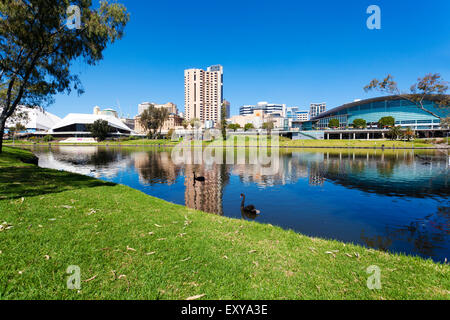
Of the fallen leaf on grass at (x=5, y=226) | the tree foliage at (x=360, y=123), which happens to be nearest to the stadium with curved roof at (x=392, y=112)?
the tree foliage at (x=360, y=123)

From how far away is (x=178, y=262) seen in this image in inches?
223

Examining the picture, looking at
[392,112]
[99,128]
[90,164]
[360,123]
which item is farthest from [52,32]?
[392,112]

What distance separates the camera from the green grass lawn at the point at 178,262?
15.1ft

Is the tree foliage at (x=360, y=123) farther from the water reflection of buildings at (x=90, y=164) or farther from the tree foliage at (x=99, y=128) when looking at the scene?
the tree foliage at (x=99, y=128)

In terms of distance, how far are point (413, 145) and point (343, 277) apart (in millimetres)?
113527

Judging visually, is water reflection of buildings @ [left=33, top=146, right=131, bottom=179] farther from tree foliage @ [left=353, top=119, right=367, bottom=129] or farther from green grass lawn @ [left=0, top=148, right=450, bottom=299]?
tree foliage @ [left=353, top=119, right=367, bottom=129]

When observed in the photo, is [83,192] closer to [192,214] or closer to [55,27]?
[192,214]

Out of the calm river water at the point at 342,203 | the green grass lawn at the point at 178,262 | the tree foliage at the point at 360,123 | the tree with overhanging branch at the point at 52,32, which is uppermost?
the tree foliage at the point at 360,123

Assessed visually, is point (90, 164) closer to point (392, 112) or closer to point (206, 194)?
point (206, 194)

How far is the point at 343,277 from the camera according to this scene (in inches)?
216

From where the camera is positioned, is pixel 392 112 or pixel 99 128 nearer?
pixel 99 128

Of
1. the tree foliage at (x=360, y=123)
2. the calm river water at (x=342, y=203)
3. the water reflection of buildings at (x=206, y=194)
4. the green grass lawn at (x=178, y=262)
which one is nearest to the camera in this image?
the green grass lawn at (x=178, y=262)

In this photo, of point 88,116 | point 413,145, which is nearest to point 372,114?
point 413,145

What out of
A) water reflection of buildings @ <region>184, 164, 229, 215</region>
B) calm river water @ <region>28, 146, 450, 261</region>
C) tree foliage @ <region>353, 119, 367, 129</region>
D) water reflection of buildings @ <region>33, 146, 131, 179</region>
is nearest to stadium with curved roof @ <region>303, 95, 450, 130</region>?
tree foliage @ <region>353, 119, 367, 129</region>
